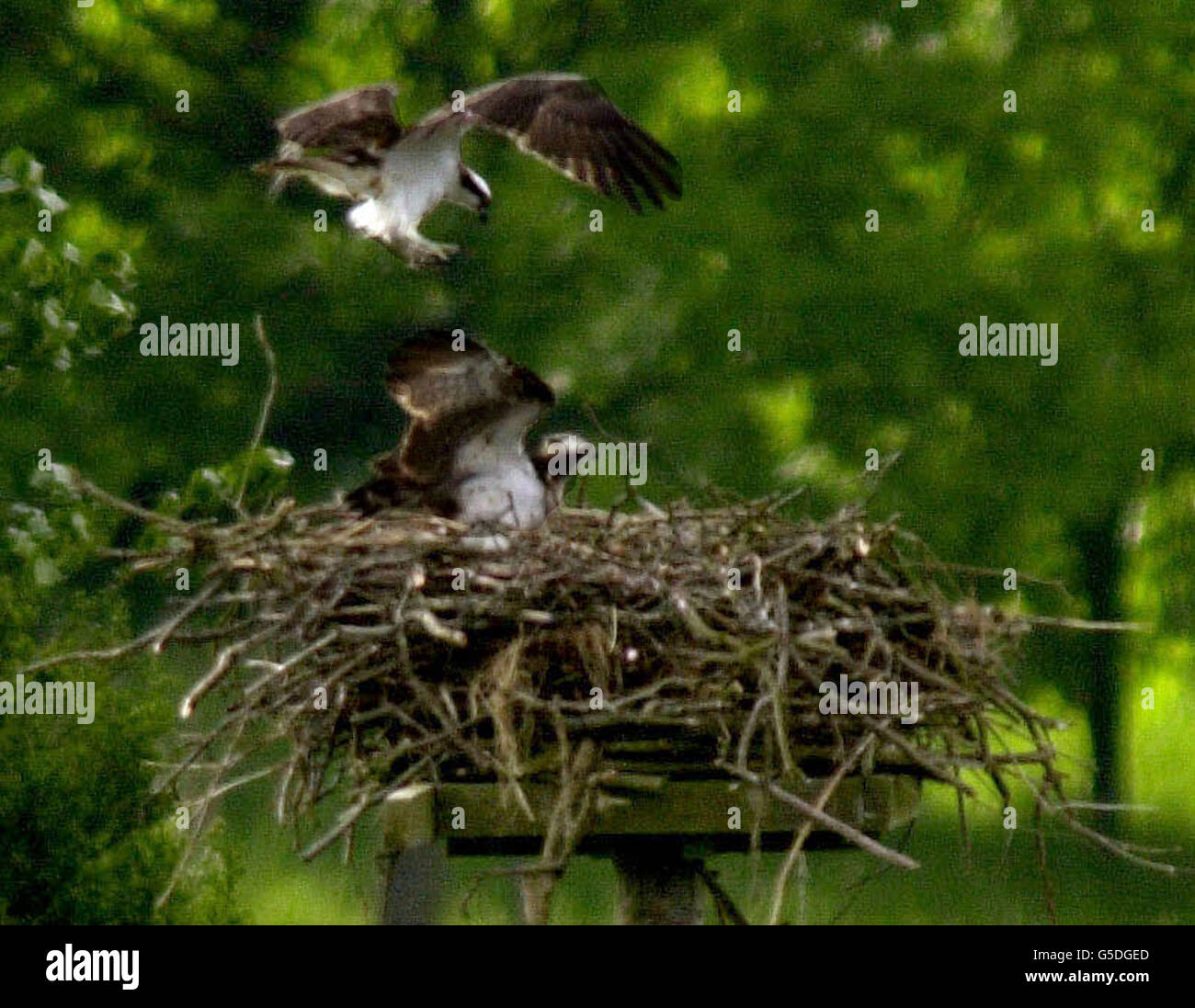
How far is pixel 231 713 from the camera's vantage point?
5.09m

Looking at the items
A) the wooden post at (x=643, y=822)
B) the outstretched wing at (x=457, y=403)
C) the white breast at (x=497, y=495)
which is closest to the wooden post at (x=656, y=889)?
the wooden post at (x=643, y=822)

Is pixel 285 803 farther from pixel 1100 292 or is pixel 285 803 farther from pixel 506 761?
pixel 1100 292

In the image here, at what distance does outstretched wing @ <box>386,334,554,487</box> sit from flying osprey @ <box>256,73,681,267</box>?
1004 millimetres

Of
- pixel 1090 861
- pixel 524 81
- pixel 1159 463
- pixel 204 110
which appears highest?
pixel 204 110

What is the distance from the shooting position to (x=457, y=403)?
5738 mm

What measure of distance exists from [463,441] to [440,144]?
4.54 feet

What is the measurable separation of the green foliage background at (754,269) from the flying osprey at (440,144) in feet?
10.4

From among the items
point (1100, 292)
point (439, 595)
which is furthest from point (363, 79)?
point (439, 595)

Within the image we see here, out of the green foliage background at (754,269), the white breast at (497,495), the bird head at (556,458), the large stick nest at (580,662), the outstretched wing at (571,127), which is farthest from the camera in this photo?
the green foliage background at (754,269)

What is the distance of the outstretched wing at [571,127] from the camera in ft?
21.7

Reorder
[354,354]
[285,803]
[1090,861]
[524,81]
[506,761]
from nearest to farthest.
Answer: [506,761] < [285,803] < [524,81] < [354,354] < [1090,861]

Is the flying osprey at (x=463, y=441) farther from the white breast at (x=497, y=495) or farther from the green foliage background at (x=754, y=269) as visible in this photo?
the green foliage background at (x=754, y=269)

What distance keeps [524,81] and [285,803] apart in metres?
2.56

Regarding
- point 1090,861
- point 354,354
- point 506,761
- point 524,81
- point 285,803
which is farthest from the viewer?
point 1090,861
